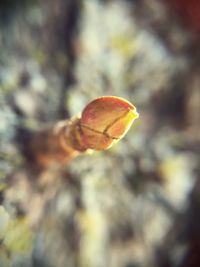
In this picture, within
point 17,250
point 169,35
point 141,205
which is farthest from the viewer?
point 169,35

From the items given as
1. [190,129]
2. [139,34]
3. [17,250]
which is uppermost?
[139,34]

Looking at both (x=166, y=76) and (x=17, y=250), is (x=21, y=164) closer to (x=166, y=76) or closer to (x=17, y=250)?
(x=17, y=250)

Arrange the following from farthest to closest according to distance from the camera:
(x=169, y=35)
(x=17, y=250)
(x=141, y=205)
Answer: (x=169, y=35) < (x=141, y=205) < (x=17, y=250)

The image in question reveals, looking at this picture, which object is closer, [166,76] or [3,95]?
[3,95]

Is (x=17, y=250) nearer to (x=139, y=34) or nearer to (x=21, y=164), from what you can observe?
(x=21, y=164)

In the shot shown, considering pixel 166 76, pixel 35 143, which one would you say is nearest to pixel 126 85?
pixel 166 76

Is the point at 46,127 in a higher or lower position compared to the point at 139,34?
lower
